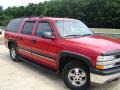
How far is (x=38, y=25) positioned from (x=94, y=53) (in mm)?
2759

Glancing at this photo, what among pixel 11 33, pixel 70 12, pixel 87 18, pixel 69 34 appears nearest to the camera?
pixel 69 34

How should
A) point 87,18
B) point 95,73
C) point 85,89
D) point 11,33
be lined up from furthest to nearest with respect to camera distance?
point 87,18 < point 11,33 < point 85,89 < point 95,73

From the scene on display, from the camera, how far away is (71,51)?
19.6ft

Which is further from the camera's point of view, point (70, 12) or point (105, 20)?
point (70, 12)

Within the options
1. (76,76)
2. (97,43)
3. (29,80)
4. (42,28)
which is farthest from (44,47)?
(97,43)

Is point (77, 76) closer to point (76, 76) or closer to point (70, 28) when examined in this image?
point (76, 76)

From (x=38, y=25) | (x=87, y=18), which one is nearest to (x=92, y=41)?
(x=38, y=25)

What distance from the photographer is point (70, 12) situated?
69000 millimetres

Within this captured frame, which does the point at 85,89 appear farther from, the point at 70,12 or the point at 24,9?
the point at 24,9

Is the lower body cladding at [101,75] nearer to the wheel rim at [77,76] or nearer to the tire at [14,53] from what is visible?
the wheel rim at [77,76]

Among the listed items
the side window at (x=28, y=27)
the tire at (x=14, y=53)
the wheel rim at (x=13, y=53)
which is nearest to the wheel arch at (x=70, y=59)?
the side window at (x=28, y=27)

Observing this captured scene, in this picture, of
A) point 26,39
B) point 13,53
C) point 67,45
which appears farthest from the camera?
point 13,53

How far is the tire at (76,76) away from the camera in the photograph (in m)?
5.81

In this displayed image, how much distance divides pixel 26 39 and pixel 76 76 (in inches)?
110
